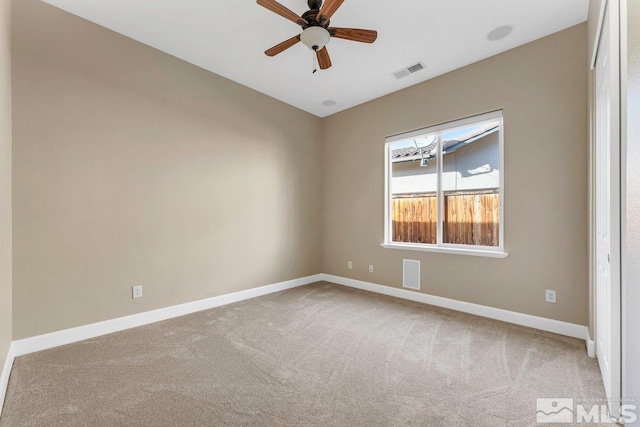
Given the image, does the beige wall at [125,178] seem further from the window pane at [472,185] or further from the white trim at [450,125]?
the window pane at [472,185]

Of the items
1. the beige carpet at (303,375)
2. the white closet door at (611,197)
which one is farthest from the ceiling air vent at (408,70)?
the beige carpet at (303,375)

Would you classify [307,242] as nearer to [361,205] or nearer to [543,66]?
[361,205]

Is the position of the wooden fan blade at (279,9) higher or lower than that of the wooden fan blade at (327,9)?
higher

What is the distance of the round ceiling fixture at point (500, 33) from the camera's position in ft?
8.88

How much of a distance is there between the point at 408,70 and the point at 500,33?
0.98 metres

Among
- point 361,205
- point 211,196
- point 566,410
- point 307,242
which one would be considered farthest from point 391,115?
point 566,410

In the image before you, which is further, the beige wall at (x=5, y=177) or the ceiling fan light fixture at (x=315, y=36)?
the ceiling fan light fixture at (x=315, y=36)

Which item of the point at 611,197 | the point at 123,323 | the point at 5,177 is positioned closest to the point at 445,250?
the point at 611,197

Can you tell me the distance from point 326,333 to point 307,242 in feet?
7.13

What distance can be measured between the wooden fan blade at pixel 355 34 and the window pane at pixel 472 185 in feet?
5.82

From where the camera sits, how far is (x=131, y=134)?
117 inches

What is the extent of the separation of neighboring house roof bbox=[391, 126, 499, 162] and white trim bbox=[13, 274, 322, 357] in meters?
2.70

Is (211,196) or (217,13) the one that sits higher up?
(217,13)

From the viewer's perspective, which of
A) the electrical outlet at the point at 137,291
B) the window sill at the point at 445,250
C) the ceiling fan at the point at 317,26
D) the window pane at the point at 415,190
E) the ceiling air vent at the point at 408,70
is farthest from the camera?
the window pane at the point at 415,190
